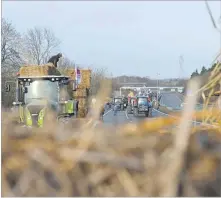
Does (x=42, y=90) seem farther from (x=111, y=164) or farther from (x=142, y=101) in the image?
(x=142, y=101)

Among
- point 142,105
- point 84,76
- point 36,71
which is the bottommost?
point 142,105

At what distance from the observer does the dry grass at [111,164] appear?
3.80 ft

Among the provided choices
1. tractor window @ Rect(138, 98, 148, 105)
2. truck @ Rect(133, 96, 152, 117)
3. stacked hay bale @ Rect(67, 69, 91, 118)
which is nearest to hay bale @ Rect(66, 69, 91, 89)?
stacked hay bale @ Rect(67, 69, 91, 118)

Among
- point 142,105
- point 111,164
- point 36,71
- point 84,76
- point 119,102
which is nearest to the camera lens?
point 111,164

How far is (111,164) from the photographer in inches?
47.3

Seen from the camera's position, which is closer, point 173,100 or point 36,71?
point 36,71

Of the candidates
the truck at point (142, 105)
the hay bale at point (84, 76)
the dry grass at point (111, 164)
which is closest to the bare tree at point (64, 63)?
the hay bale at point (84, 76)

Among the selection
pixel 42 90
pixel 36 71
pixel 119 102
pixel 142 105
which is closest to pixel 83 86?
pixel 119 102

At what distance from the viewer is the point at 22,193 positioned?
3.96 ft

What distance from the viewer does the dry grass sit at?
1157mm

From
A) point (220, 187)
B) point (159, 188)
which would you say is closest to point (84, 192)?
point (159, 188)

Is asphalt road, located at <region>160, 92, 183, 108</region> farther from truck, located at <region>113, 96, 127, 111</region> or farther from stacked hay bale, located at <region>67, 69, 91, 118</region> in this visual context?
stacked hay bale, located at <region>67, 69, 91, 118</region>

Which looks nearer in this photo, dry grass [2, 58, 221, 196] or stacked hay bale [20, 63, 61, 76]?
dry grass [2, 58, 221, 196]

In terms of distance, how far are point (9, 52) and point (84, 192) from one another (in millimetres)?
22703
